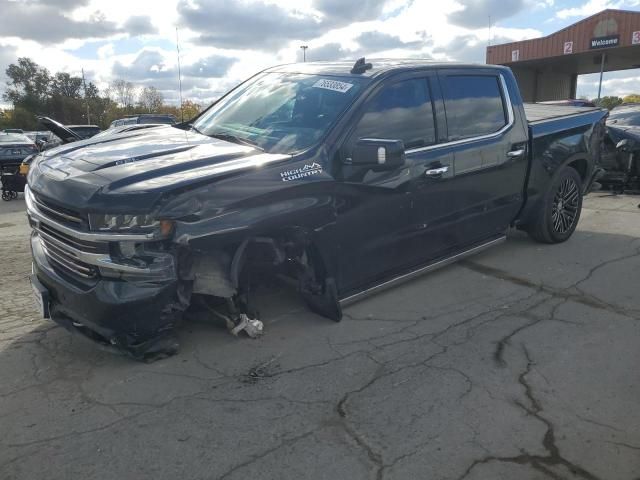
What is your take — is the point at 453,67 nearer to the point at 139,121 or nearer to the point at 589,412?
the point at 589,412

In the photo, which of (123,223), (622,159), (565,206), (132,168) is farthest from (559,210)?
(123,223)

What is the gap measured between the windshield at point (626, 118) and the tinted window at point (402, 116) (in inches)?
277

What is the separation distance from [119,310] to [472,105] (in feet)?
11.4

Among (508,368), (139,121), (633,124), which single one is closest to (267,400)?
(508,368)

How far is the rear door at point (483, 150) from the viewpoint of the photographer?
463 cm

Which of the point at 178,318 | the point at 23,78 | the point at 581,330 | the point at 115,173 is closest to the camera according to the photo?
the point at 115,173

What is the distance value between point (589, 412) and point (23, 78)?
241 ft

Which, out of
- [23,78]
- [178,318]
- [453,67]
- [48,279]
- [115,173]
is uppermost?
[23,78]

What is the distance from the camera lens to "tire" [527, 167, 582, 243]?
19.1ft

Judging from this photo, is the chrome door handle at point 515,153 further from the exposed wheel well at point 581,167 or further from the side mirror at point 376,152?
the side mirror at point 376,152

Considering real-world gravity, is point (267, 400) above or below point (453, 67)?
below

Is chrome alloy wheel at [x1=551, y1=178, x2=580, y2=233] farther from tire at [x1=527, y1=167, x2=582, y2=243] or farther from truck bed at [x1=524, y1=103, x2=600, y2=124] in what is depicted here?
truck bed at [x1=524, y1=103, x2=600, y2=124]

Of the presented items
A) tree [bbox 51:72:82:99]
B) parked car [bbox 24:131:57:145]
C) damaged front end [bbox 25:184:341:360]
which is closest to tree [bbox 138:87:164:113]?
tree [bbox 51:72:82:99]

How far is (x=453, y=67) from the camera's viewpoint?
15.6ft
